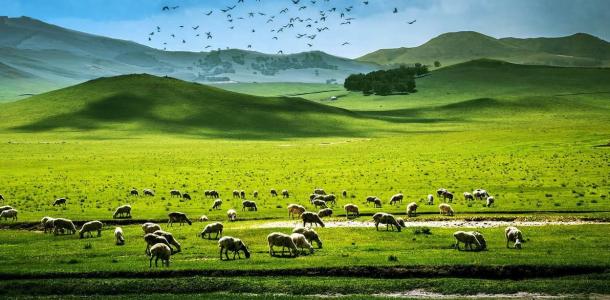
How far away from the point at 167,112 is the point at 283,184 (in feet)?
341

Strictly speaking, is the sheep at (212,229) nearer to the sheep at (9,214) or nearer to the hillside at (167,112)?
the sheep at (9,214)

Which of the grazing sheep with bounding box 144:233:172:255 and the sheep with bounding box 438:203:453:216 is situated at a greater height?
the grazing sheep with bounding box 144:233:172:255

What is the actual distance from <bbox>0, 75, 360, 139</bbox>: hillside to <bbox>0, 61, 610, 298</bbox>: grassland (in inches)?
33.3

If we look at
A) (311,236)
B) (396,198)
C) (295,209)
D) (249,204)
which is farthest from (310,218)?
(396,198)

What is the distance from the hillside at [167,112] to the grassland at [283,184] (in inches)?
33.3

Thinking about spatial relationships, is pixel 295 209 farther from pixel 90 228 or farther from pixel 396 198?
pixel 90 228

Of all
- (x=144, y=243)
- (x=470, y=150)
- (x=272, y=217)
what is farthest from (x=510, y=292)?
(x=470, y=150)

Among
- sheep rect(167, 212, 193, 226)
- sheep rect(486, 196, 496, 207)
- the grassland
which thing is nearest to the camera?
the grassland

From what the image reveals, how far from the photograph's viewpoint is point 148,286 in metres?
22.5

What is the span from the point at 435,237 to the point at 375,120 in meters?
131

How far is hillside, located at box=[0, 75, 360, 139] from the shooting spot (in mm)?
137875

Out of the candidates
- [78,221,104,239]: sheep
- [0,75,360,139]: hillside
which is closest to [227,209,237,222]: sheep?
[78,221,104,239]: sheep

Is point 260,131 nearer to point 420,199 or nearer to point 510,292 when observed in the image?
point 420,199

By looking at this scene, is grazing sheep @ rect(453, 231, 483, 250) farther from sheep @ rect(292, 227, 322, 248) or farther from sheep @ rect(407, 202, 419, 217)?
sheep @ rect(407, 202, 419, 217)
